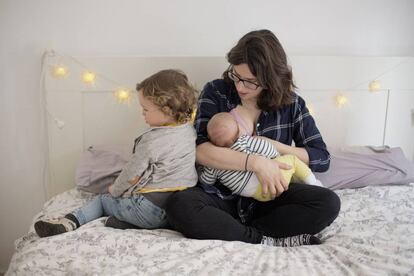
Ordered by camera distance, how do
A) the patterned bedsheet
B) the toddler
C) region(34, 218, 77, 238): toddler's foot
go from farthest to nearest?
the toddler
region(34, 218, 77, 238): toddler's foot
the patterned bedsheet

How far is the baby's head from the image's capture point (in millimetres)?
1244

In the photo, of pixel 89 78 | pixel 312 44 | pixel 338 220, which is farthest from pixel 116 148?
pixel 312 44

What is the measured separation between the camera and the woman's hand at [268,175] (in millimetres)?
1217

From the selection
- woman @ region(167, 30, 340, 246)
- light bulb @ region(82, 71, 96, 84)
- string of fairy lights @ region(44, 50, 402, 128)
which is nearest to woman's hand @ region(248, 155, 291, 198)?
woman @ region(167, 30, 340, 246)

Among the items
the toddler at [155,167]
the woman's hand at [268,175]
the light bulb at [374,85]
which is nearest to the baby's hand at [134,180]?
the toddler at [155,167]

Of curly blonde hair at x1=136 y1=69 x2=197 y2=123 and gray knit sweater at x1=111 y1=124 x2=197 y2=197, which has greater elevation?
curly blonde hair at x1=136 y1=69 x2=197 y2=123

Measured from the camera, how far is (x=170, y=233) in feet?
3.82

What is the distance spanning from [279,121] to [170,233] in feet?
2.02

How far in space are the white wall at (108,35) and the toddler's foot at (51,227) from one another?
677mm

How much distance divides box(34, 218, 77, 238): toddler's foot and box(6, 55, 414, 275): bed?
0.03 m

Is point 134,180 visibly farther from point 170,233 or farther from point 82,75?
point 82,75

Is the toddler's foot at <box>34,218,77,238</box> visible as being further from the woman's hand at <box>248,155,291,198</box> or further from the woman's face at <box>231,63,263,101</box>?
the woman's face at <box>231,63,263,101</box>

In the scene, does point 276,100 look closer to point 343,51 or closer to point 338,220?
point 338,220

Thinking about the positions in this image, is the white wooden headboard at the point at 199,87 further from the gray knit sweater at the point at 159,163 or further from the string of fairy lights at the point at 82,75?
the gray knit sweater at the point at 159,163
